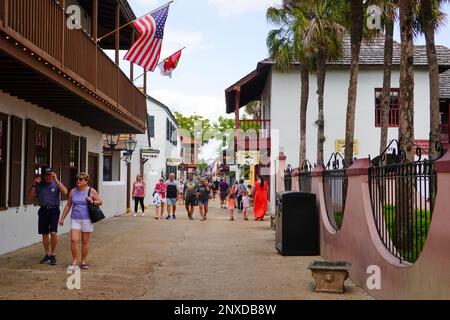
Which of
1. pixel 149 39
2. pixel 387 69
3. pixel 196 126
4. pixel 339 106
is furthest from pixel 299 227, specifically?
pixel 196 126

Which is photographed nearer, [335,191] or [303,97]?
[335,191]

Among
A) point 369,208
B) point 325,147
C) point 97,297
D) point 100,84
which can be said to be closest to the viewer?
point 97,297

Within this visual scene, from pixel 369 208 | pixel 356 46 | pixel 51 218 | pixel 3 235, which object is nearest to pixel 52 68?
pixel 51 218

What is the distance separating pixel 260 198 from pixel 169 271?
1364cm

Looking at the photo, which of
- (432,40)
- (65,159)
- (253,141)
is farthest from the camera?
(253,141)

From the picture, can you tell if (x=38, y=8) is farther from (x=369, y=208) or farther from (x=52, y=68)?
(x=369, y=208)

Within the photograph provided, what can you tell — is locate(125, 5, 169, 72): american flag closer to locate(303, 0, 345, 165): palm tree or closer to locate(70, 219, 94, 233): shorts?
locate(70, 219, 94, 233): shorts

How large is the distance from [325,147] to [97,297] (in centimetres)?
2319

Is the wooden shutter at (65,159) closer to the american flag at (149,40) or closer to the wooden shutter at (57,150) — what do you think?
the wooden shutter at (57,150)

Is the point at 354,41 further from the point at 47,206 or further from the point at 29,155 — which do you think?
the point at 47,206

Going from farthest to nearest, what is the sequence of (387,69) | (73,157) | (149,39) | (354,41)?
(387,69) → (73,157) → (354,41) → (149,39)

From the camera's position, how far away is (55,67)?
1124 centimetres

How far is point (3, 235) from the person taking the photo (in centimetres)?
1255

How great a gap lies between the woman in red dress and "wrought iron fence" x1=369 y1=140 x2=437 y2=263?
1415 cm
